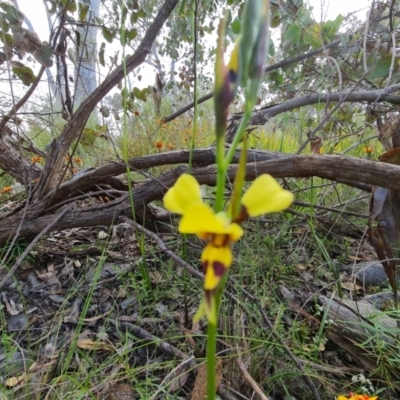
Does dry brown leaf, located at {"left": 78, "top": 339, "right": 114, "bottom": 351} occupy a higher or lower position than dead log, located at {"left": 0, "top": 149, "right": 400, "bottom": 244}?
lower

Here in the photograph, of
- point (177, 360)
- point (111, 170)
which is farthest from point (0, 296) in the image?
point (177, 360)

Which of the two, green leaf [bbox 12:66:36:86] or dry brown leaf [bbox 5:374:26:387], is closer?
dry brown leaf [bbox 5:374:26:387]

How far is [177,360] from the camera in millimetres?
755

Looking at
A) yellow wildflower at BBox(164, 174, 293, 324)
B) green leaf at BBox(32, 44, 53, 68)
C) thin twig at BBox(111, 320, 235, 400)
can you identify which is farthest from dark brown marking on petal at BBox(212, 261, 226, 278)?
green leaf at BBox(32, 44, 53, 68)

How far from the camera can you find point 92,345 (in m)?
0.84

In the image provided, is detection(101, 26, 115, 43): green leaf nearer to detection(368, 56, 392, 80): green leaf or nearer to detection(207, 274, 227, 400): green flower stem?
detection(368, 56, 392, 80): green leaf

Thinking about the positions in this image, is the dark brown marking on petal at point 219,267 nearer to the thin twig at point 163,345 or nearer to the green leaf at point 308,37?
the thin twig at point 163,345

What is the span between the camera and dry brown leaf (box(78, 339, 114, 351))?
825 millimetres

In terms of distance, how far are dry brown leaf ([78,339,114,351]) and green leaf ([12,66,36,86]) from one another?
0.91 metres

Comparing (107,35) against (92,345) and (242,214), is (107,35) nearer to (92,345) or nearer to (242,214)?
(92,345)

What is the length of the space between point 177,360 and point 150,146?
6.01 ft

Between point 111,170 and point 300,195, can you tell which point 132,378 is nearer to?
point 111,170

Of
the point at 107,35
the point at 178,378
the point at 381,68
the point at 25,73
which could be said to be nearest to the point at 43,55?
the point at 25,73

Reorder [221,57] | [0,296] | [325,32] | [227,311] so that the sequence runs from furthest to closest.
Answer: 1. [325,32]
2. [0,296]
3. [227,311]
4. [221,57]
